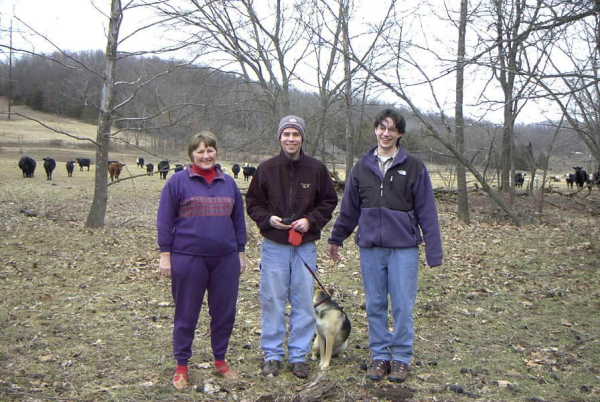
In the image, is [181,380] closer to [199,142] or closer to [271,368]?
[271,368]

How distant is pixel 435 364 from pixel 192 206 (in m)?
2.51

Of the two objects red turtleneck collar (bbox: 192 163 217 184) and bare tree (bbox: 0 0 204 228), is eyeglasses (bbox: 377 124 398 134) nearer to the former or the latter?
red turtleneck collar (bbox: 192 163 217 184)

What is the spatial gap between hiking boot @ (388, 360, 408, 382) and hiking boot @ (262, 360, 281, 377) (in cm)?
89

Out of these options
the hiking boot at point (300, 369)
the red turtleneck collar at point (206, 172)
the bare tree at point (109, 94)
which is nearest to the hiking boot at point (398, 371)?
the hiking boot at point (300, 369)

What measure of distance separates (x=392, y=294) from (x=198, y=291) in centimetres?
151

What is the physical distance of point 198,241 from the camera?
3.85 meters

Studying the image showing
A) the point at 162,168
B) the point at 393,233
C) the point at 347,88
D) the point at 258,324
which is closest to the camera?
the point at 393,233

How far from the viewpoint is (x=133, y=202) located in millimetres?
16766

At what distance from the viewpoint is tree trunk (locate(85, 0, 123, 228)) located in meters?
9.81

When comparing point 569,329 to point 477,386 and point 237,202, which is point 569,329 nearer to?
point 477,386

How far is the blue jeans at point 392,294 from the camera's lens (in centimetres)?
412

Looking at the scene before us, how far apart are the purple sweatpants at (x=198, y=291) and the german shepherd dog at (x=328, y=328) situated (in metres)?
0.80

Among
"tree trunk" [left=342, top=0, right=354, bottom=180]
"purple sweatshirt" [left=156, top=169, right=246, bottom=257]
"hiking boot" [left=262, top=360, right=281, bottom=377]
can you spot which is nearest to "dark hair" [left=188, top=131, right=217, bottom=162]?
"purple sweatshirt" [left=156, top=169, right=246, bottom=257]

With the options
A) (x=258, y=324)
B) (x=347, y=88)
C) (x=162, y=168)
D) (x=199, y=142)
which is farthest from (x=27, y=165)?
(x=199, y=142)
